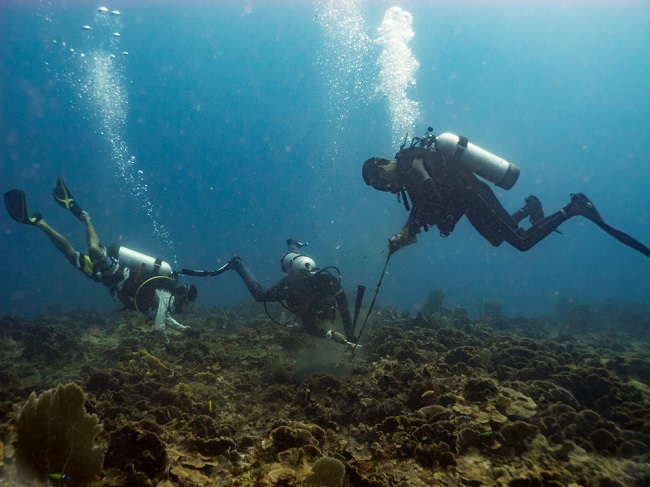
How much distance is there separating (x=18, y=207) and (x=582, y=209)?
1375 centimetres

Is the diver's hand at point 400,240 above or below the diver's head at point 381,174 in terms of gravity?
below

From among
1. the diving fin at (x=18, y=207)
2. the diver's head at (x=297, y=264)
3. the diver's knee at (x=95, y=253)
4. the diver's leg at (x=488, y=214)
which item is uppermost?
the diver's leg at (x=488, y=214)

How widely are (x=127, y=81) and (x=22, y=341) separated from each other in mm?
131597

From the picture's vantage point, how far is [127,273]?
8.89m

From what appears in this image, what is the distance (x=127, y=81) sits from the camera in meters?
110

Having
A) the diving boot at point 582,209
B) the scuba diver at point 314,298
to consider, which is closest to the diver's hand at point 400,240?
the scuba diver at point 314,298

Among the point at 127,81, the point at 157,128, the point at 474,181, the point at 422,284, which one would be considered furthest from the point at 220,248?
the point at 474,181

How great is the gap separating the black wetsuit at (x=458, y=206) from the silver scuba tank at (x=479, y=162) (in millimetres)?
→ 142

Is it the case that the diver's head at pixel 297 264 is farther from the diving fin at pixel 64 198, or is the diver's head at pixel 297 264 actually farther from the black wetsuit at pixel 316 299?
the diving fin at pixel 64 198

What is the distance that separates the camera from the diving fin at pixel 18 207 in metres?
8.74

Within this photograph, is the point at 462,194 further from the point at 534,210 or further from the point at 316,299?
the point at 316,299

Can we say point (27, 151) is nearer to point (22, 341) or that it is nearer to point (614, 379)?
point (22, 341)

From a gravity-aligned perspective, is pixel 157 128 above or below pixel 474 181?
above

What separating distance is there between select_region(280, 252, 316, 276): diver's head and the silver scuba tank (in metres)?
4.14
